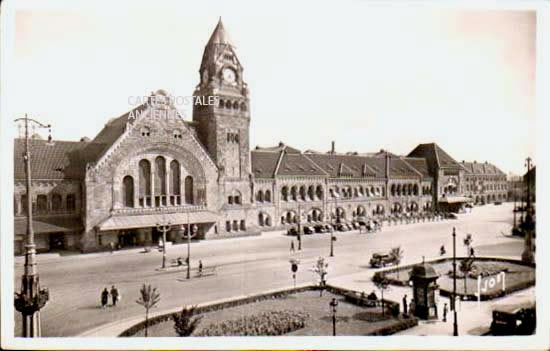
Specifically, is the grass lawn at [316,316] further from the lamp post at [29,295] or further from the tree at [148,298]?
the lamp post at [29,295]

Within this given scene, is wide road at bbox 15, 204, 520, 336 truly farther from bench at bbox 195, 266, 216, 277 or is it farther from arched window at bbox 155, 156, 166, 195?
arched window at bbox 155, 156, 166, 195

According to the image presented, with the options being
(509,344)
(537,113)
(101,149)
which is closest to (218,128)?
(101,149)

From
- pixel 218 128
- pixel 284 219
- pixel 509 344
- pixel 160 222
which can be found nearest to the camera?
pixel 509 344

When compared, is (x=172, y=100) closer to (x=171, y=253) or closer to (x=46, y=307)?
(x=171, y=253)

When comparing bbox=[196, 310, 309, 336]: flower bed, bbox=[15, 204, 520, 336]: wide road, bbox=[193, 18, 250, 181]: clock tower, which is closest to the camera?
bbox=[196, 310, 309, 336]: flower bed

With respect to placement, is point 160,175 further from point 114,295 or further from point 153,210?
point 114,295

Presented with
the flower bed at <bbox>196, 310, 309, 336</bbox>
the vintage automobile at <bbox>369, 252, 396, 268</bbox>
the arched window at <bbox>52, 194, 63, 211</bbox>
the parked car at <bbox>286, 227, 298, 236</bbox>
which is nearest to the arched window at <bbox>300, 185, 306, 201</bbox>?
the parked car at <bbox>286, 227, 298, 236</bbox>
